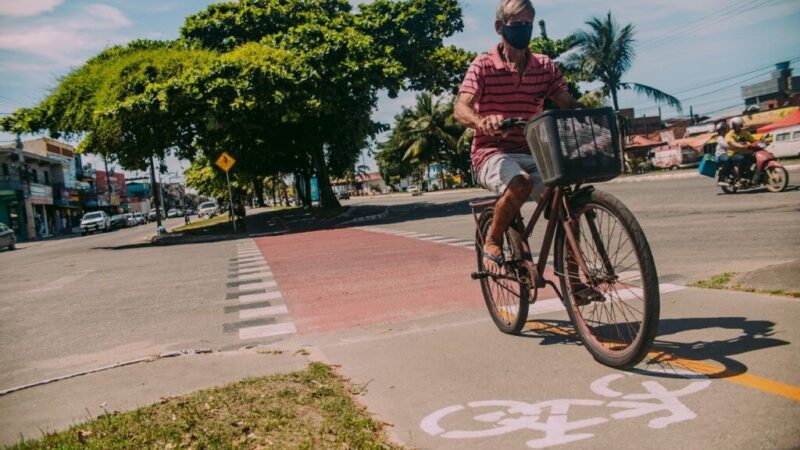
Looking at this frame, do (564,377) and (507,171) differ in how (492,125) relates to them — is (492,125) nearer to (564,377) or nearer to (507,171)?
(507,171)

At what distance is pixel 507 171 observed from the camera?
3.84 meters

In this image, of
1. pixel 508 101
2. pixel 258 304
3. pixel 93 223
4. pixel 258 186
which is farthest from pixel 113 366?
pixel 258 186

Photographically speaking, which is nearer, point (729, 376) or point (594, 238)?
point (729, 376)

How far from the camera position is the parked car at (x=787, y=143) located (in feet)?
129

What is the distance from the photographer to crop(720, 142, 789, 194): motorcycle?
13406 millimetres

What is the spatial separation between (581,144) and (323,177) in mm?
30969

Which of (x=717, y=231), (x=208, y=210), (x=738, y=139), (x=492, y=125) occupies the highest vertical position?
(x=208, y=210)

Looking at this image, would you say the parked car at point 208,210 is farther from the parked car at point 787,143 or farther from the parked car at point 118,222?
the parked car at point 787,143

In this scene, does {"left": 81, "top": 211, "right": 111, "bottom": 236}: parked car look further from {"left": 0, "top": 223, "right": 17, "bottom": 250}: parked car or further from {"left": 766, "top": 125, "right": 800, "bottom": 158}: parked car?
{"left": 766, "top": 125, "right": 800, "bottom": 158}: parked car

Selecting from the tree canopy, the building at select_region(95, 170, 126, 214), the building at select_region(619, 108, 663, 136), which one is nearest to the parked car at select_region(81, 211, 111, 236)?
the tree canopy

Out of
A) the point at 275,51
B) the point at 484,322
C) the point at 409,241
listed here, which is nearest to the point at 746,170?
the point at 409,241

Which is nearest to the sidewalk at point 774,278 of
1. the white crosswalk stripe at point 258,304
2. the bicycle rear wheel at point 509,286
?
the bicycle rear wheel at point 509,286

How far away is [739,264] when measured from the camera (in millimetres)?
6086

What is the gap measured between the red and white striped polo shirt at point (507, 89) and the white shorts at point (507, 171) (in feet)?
0.31
